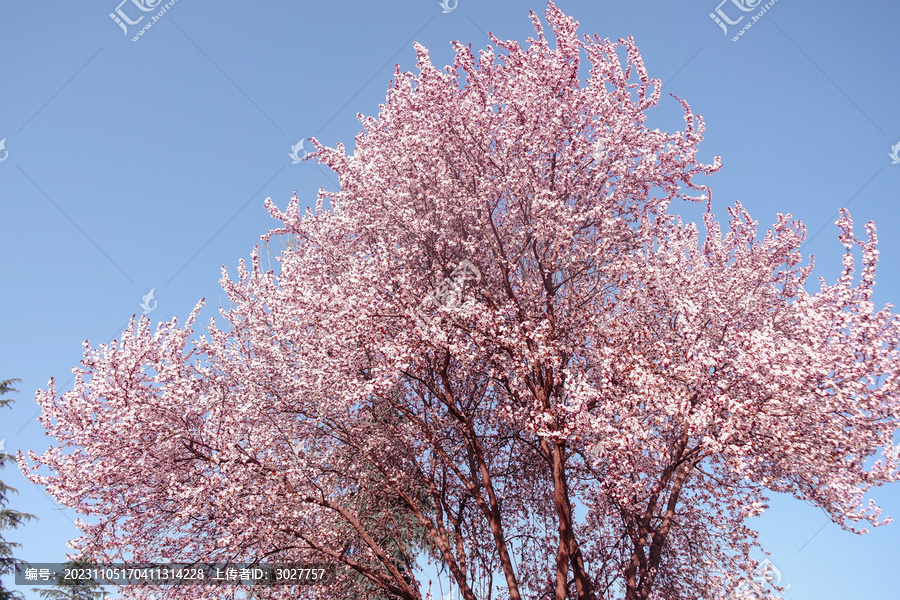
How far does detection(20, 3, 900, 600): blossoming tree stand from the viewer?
892 cm

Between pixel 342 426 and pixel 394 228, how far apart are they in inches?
169

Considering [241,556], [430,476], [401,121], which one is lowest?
[241,556]

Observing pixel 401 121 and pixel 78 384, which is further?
pixel 401 121

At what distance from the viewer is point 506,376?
397 inches

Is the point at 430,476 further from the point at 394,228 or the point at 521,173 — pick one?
the point at 521,173

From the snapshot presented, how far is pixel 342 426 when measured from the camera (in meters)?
11.4

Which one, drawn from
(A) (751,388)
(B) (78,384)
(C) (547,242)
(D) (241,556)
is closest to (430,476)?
(D) (241,556)

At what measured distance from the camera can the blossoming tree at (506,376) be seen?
29.3 ft

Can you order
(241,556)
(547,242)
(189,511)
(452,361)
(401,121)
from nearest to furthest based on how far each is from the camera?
1. (189,511)
2. (241,556)
3. (547,242)
4. (452,361)
5. (401,121)

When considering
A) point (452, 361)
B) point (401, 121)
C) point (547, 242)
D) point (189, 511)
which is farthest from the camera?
point (401, 121)

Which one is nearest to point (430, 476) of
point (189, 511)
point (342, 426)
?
point (342, 426)

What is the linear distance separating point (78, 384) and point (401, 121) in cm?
870

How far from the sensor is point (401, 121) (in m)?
12.9

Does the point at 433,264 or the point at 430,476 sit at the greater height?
the point at 433,264
